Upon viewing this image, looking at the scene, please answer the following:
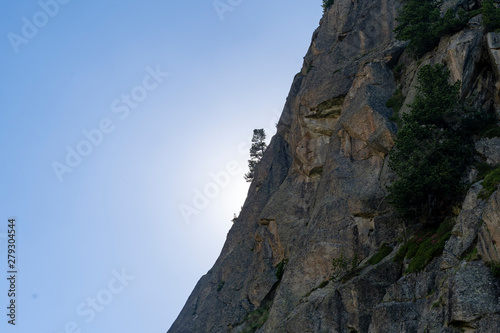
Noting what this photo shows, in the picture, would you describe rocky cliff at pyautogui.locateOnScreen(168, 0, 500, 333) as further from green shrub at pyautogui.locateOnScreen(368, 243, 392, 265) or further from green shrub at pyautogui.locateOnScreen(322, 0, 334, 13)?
green shrub at pyautogui.locateOnScreen(322, 0, 334, 13)

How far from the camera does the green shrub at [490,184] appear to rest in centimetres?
2653

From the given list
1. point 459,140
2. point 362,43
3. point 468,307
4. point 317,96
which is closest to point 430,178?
point 459,140

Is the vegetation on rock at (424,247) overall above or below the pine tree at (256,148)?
below

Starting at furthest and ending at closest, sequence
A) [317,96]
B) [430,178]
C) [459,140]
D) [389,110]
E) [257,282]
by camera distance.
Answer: [317,96]
[257,282]
[389,110]
[459,140]
[430,178]

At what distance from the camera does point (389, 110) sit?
4603cm

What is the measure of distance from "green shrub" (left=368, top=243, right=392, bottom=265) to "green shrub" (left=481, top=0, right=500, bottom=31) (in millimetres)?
22370

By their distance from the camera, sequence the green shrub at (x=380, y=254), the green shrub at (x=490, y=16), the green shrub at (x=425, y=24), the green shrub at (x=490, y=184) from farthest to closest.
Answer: the green shrub at (x=425, y=24), the green shrub at (x=490, y=16), the green shrub at (x=380, y=254), the green shrub at (x=490, y=184)

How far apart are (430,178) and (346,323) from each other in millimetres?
12241

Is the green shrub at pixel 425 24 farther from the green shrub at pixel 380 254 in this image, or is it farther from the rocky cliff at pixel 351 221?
the green shrub at pixel 380 254

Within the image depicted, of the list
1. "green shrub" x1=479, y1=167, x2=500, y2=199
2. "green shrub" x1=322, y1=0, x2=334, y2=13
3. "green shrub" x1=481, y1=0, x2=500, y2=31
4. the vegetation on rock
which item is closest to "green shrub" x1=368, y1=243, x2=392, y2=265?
the vegetation on rock

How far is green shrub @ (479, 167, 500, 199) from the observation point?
26531 mm

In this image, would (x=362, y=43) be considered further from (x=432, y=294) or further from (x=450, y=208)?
(x=432, y=294)

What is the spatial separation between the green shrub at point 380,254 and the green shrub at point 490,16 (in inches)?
881

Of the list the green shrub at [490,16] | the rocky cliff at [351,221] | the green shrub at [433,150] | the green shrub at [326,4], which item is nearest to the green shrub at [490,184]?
the rocky cliff at [351,221]
